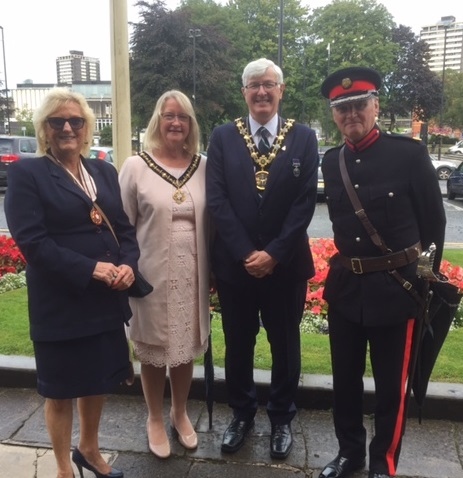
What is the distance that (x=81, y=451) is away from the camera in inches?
113

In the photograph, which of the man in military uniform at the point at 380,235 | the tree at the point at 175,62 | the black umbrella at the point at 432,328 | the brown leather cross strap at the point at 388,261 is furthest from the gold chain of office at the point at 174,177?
the tree at the point at 175,62

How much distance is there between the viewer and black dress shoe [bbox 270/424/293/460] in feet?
10.0

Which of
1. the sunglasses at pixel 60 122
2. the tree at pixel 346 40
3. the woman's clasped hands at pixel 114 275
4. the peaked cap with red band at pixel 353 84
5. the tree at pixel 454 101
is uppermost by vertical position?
the tree at pixel 346 40

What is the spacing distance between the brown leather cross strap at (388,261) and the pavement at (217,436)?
1154 millimetres

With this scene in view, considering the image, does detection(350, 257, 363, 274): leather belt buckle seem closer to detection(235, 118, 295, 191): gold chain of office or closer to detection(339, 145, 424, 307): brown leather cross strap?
detection(339, 145, 424, 307): brown leather cross strap

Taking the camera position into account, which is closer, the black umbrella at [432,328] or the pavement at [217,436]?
the black umbrella at [432,328]

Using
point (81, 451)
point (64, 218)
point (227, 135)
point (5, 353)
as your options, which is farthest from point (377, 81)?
point (5, 353)

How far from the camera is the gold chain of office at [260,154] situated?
300cm

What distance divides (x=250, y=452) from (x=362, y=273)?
1.26 m

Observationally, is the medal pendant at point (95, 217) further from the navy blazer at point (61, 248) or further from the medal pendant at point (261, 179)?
the medal pendant at point (261, 179)

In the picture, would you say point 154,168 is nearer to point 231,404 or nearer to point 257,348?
point 231,404

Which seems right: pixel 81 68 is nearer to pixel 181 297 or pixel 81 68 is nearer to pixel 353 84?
pixel 181 297

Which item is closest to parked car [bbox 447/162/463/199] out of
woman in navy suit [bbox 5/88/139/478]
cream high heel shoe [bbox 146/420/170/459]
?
cream high heel shoe [bbox 146/420/170/459]

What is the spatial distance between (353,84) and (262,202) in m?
0.77
